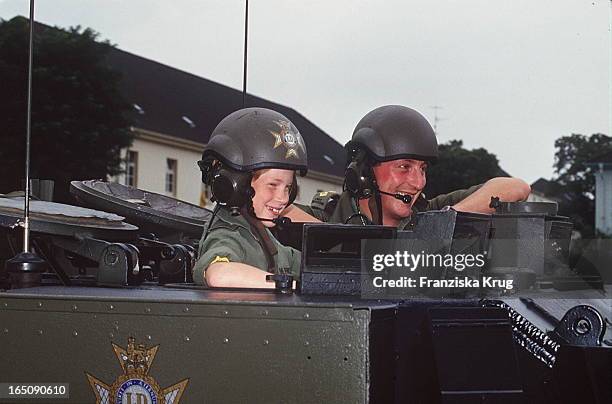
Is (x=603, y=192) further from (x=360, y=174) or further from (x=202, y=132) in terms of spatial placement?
(x=202, y=132)

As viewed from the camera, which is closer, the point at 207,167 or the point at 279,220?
the point at 279,220

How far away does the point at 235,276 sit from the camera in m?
3.01

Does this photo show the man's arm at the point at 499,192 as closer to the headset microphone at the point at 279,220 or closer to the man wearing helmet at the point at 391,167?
the man wearing helmet at the point at 391,167

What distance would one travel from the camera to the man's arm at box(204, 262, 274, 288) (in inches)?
117

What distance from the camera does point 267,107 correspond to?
147 inches

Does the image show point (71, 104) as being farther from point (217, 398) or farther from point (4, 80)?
point (217, 398)

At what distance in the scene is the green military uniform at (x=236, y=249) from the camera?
10.6 feet

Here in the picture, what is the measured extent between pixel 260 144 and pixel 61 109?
349cm

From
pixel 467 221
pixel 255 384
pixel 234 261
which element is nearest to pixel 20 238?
pixel 234 261

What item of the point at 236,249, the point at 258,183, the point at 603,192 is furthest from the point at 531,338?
the point at 258,183

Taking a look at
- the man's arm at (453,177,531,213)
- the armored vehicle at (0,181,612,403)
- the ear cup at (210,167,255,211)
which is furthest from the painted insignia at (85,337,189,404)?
the man's arm at (453,177,531,213)

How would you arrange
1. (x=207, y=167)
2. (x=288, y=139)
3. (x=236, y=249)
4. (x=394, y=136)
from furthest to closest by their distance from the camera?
(x=394, y=136) < (x=207, y=167) < (x=288, y=139) < (x=236, y=249)

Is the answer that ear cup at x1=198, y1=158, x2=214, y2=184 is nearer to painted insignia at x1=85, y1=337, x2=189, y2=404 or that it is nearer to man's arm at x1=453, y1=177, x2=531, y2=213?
man's arm at x1=453, y1=177, x2=531, y2=213

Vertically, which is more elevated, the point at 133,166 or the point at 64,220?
the point at 133,166
